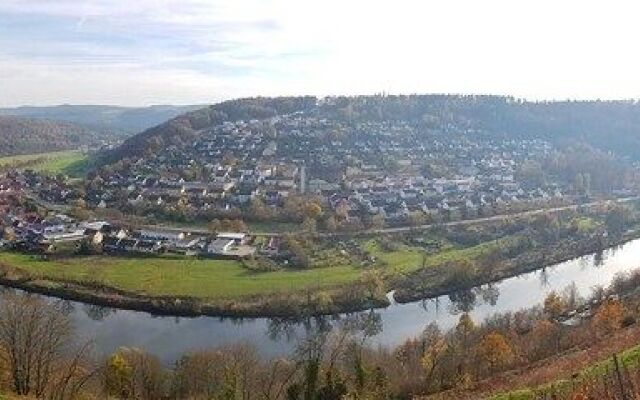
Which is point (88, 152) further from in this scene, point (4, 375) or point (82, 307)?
point (4, 375)

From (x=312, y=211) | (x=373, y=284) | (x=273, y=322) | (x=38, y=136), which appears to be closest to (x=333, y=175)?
(x=312, y=211)

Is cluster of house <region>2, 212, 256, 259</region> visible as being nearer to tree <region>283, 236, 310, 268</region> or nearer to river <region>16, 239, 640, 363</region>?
tree <region>283, 236, 310, 268</region>

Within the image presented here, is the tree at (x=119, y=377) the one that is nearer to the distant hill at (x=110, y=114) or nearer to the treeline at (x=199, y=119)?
the treeline at (x=199, y=119)

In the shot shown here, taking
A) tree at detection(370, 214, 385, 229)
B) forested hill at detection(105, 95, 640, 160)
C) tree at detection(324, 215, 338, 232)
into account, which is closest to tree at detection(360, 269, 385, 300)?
tree at detection(324, 215, 338, 232)

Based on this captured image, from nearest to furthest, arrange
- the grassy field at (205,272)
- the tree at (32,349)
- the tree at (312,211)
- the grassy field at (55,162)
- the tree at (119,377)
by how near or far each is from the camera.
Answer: the tree at (32,349), the tree at (119,377), the grassy field at (205,272), the tree at (312,211), the grassy field at (55,162)

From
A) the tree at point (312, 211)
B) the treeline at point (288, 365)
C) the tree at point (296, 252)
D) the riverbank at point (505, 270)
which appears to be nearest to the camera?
the treeline at point (288, 365)

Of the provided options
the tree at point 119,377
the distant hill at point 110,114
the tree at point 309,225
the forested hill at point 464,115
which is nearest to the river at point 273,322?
the tree at point 119,377
